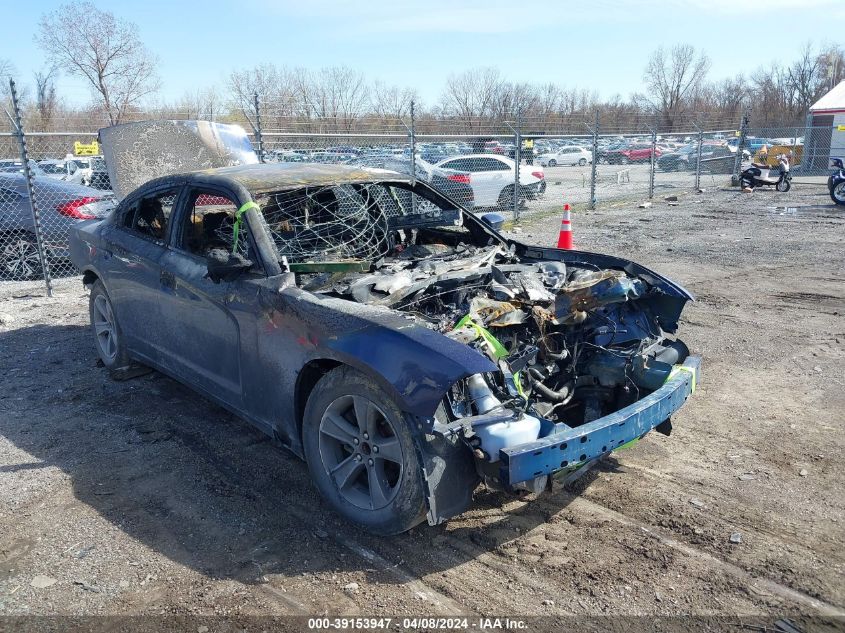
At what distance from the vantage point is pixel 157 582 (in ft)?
9.84

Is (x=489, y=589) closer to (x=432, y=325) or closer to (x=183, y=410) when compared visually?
(x=432, y=325)

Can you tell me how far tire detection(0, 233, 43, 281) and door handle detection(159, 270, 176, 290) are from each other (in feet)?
19.3

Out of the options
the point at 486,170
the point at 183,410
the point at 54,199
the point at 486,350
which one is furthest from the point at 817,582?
the point at 486,170

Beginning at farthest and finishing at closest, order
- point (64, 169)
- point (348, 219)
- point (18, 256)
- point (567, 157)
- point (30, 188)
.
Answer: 1. point (567, 157)
2. point (64, 169)
3. point (18, 256)
4. point (30, 188)
5. point (348, 219)

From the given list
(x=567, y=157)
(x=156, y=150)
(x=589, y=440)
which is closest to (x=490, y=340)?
(x=589, y=440)

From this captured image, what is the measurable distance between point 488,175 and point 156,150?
9494 millimetres

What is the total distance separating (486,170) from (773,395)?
11668 millimetres

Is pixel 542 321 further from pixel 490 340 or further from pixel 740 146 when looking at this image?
pixel 740 146

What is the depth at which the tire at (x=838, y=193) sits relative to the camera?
16.1 m

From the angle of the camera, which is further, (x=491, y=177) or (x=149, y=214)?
(x=491, y=177)

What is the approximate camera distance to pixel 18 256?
9.30 meters

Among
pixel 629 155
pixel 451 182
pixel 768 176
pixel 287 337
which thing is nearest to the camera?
pixel 287 337

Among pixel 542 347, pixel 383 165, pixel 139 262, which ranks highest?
pixel 383 165

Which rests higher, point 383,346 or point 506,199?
point 383,346
